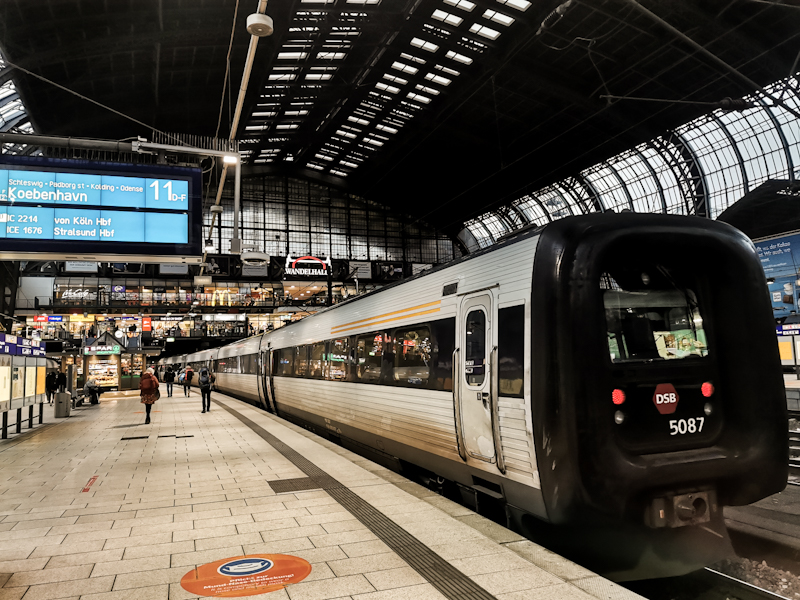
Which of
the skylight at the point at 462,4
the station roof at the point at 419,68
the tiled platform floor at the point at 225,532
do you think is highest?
the skylight at the point at 462,4

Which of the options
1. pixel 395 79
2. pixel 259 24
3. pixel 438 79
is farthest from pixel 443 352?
pixel 395 79

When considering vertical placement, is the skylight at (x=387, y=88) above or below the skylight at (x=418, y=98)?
above

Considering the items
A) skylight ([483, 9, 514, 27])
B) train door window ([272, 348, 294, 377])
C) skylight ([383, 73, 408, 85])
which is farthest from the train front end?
skylight ([383, 73, 408, 85])

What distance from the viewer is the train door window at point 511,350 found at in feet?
15.6

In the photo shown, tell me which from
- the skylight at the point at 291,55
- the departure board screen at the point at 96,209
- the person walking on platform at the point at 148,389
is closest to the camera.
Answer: the departure board screen at the point at 96,209

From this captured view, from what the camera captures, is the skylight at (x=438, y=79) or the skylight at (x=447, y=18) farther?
the skylight at (x=438, y=79)

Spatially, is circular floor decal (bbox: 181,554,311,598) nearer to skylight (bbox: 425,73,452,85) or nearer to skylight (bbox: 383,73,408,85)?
skylight (bbox: 425,73,452,85)

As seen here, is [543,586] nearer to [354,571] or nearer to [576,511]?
[576,511]

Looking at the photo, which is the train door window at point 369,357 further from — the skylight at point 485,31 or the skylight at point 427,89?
the skylight at point 427,89

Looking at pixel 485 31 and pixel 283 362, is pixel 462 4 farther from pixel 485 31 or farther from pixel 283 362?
pixel 283 362

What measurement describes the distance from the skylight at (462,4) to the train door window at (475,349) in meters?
25.7

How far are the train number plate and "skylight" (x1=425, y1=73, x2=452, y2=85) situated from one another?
32.1 meters

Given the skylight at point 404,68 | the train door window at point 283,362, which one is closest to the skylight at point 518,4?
the skylight at point 404,68

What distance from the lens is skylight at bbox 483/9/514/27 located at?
27569 millimetres
